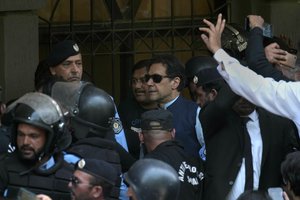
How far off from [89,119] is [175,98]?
145 centimetres

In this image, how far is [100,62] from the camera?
424 inches

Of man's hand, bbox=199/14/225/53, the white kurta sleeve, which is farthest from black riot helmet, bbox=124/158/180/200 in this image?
man's hand, bbox=199/14/225/53

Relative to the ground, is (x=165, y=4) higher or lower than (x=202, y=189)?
higher

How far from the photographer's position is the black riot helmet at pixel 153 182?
242 inches

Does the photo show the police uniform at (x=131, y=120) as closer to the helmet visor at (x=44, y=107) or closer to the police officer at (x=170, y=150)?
the police officer at (x=170, y=150)

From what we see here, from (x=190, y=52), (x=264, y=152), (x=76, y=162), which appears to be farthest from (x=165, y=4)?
(x=76, y=162)

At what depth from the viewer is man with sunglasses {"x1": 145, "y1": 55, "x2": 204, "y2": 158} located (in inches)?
339

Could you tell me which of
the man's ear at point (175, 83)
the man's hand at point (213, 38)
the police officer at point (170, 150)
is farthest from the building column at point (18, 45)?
the man's hand at point (213, 38)

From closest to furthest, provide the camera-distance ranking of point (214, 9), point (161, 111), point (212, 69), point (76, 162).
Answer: point (76, 162) → point (161, 111) → point (212, 69) → point (214, 9)

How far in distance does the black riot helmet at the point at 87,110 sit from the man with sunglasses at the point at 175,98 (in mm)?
1044

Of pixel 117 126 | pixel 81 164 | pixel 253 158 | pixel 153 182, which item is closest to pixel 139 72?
pixel 117 126

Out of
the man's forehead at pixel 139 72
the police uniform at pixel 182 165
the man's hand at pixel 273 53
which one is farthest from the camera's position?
the man's forehead at pixel 139 72

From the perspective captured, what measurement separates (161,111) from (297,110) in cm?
100

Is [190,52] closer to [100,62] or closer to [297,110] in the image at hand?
[100,62]
